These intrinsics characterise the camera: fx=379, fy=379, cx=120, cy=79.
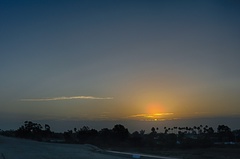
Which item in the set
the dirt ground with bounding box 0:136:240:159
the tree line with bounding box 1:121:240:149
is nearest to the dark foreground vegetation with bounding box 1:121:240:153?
the tree line with bounding box 1:121:240:149

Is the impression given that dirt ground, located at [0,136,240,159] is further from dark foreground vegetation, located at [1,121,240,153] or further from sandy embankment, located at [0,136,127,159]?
dark foreground vegetation, located at [1,121,240,153]

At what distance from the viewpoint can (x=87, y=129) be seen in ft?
269

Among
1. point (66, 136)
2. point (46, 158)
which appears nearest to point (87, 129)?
point (66, 136)

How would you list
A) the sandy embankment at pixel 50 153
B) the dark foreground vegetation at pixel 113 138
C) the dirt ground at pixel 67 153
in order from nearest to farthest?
1. the sandy embankment at pixel 50 153
2. the dirt ground at pixel 67 153
3. the dark foreground vegetation at pixel 113 138

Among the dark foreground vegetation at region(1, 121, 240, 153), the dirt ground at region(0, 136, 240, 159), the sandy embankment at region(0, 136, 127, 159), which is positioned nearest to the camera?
the sandy embankment at region(0, 136, 127, 159)

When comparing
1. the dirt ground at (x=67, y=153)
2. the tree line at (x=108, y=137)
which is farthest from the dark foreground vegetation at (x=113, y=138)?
the dirt ground at (x=67, y=153)

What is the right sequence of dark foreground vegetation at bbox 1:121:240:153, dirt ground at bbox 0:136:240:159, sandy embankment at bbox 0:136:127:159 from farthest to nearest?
dark foreground vegetation at bbox 1:121:240:153 → dirt ground at bbox 0:136:240:159 → sandy embankment at bbox 0:136:127:159

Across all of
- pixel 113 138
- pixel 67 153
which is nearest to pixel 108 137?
pixel 113 138

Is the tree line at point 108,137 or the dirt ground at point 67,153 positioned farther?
the tree line at point 108,137

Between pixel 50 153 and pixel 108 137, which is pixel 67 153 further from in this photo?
pixel 108 137

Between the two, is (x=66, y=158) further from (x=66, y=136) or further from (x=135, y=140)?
(x=66, y=136)

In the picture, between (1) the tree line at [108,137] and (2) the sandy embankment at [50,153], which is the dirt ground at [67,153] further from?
(1) the tree line at [108,137]

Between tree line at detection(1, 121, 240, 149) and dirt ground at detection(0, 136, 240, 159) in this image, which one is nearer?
dirt ground at detection(0, 136, 240, 159)

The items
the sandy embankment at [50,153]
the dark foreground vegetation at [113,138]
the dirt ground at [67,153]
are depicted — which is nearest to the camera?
the sandy embankment at [50,153]
